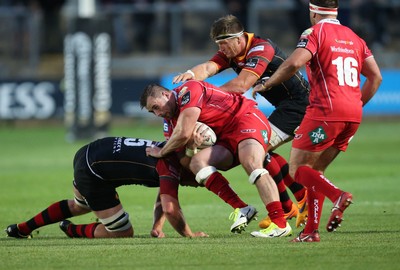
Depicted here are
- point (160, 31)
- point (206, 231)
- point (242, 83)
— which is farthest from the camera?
point (160, 31)

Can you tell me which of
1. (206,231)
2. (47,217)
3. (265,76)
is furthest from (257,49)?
(47,217)

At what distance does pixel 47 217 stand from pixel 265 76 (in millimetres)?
3009

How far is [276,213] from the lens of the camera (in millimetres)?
9555

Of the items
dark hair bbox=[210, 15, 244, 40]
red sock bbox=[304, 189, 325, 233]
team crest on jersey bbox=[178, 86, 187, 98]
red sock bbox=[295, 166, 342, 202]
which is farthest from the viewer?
dark hair bbox=[210, 15, 244, 40]

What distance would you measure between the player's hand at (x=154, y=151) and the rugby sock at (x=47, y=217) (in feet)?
3.94

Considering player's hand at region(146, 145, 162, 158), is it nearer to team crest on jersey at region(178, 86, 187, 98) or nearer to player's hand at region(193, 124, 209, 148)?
player's hand at region(193, 124, 209, 148)

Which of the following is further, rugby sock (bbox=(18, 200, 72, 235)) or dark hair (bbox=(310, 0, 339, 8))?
rugby sock (bbox=(18, 200, 72, 235))

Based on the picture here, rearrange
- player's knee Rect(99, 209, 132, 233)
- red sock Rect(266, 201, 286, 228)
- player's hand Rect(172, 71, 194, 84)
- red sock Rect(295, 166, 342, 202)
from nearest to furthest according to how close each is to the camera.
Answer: red sock Rect(295, 166, 342, 202)
red sock Rect(266, 201, 286, 228)
player's knee Rect(99, 209, 132, 233)
player's hand Rect(172, 71, 194, 84)

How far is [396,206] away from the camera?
12.8 m

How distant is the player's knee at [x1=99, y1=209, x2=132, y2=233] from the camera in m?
10.3

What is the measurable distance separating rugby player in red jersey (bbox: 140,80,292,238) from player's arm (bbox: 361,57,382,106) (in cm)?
108

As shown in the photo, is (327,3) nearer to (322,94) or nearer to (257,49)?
(322,94)

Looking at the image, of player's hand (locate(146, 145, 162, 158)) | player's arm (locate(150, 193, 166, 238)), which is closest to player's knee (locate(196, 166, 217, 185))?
player's hand (locate(146, 145, 162, 158))

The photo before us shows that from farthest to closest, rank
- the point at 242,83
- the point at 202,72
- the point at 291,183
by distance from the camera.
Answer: the point at 291,183 → the point at 202,72 → the point at 242,83
